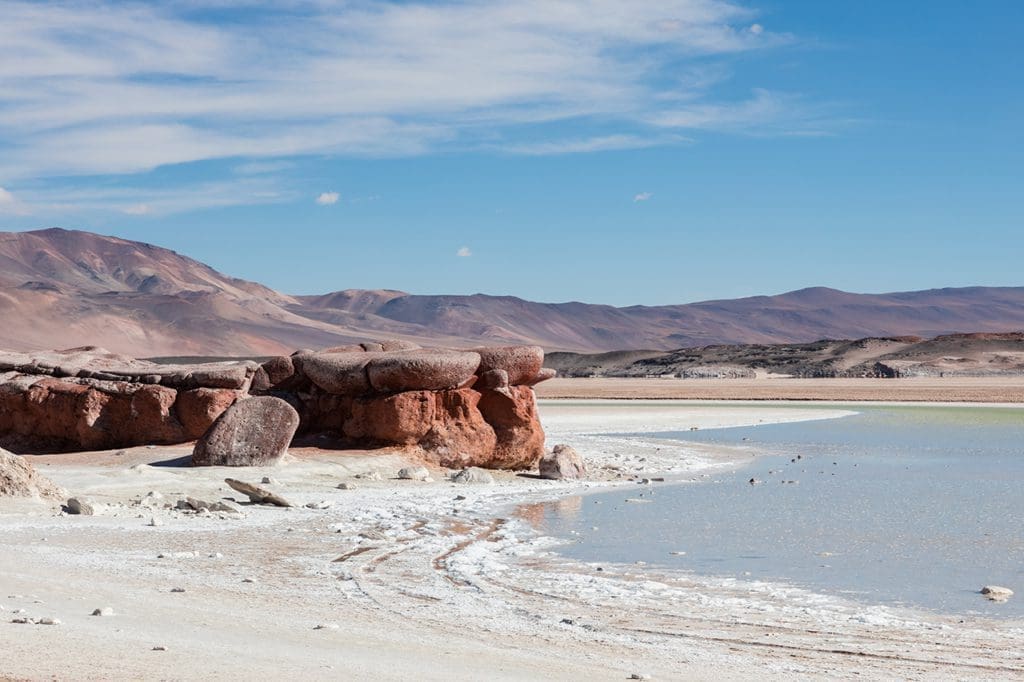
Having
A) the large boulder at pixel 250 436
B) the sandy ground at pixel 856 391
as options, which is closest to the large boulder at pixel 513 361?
the large boulder at pixel 250 436

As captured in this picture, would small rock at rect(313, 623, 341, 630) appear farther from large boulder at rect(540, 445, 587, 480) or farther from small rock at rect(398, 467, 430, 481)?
large boulder at rect(540, 445, 587, 480)

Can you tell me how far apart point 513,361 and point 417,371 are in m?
1.70

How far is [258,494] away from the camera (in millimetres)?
13117

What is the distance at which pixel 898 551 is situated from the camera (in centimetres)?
1095

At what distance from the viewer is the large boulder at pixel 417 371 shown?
1709cm

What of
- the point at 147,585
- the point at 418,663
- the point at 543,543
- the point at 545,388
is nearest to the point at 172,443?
the point at 543,543

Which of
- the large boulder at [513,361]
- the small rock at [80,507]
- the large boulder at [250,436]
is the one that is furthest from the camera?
the large boulder at [513,361]

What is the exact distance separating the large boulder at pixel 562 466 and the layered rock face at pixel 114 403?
4364mm

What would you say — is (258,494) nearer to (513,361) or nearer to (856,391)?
(513,361)

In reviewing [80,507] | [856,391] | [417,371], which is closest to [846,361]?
[856,391]

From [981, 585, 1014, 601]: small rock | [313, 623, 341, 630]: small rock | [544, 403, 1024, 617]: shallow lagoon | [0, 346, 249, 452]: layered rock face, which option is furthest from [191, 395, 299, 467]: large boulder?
[981, 585, 1014, 601]: small rock

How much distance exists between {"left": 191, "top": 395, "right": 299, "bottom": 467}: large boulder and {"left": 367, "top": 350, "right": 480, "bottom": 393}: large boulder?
1666mm

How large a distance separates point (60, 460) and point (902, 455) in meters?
14.1

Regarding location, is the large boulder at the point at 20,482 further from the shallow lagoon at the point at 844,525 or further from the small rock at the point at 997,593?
the small rock at the point at 997,593
